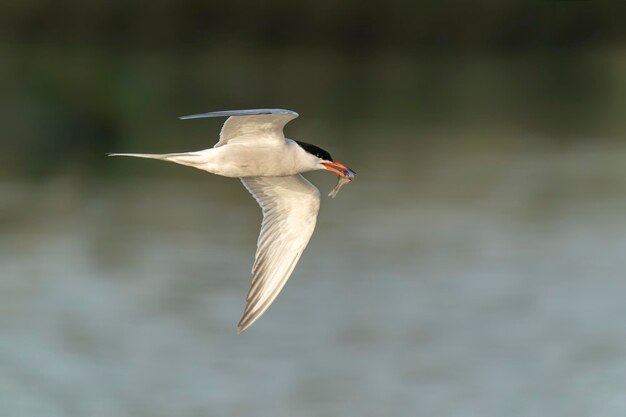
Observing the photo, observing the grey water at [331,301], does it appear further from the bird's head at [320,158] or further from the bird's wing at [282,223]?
the bird's head at [320,158]

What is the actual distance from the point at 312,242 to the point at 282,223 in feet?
25.1

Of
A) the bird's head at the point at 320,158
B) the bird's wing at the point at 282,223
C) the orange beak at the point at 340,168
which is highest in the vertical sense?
the bird's head at the point at 320,158

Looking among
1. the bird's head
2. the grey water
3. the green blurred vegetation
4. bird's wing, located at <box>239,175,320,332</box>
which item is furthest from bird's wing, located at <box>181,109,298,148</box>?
the green blurred vegetation

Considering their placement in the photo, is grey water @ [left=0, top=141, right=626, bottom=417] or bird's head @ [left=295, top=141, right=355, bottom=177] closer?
bird's head @ [left=295, top=141, right=355, bottom=177]

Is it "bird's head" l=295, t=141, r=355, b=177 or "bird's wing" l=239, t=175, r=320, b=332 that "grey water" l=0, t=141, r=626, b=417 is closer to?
"bird's wing" l=239, t=175, r=320, b=332

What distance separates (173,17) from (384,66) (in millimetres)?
4080

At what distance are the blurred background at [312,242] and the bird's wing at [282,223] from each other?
3710mm

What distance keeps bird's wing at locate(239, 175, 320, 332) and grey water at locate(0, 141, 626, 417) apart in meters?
3.69

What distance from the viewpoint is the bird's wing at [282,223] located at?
7.53 m

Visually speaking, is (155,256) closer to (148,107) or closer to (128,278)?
(128,278)

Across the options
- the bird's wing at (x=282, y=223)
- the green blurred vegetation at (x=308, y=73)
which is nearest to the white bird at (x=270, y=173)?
the bird's wing at (x=282, y=223)

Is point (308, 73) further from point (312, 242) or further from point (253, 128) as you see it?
point (253, 128)

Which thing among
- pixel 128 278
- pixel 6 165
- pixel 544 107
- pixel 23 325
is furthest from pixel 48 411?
pixel 544 107

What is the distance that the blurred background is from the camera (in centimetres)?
1220
